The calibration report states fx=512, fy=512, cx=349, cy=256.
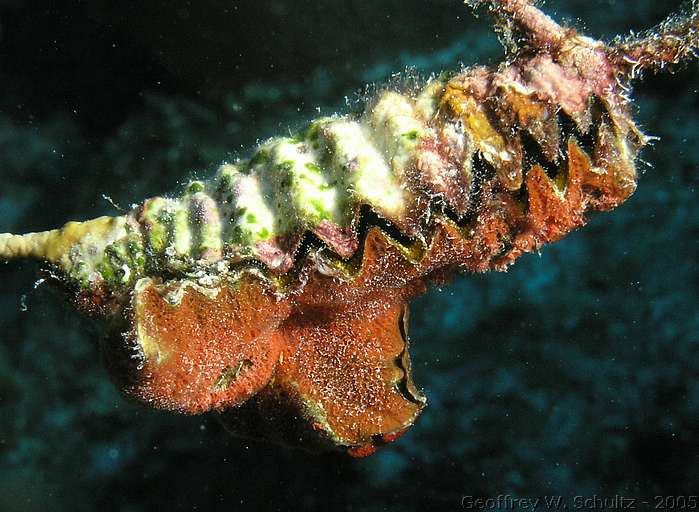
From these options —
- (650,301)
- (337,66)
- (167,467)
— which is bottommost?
(167,467)

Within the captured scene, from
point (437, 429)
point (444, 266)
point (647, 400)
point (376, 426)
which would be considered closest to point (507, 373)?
point (437, 429)

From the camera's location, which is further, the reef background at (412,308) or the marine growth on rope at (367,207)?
the reef background at (412,308)

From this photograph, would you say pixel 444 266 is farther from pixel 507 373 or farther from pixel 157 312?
pixel 507 373

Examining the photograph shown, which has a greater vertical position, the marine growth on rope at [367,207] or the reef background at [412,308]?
the marine growth on rope at [367,207]

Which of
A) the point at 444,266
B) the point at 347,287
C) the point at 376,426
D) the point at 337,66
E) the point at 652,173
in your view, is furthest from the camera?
the point at 652,173
